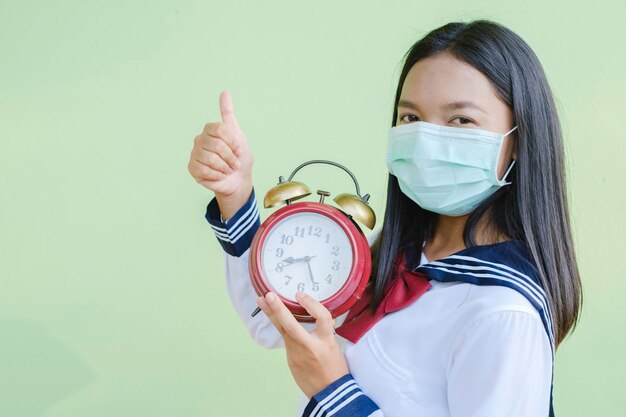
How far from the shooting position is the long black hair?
1.31 meters

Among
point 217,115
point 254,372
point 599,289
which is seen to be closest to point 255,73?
point 217,115

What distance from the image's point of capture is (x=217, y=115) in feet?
7.18

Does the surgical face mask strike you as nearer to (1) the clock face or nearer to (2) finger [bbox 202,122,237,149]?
(1) the clock face

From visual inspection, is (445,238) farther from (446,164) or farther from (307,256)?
(307,256)

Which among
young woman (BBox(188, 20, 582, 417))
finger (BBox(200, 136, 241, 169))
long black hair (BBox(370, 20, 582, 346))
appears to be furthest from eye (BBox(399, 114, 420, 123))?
finger (BBox(200, 136, 241, 169))

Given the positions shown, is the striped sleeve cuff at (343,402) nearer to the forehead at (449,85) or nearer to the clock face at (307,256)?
the clock face at (307,256)

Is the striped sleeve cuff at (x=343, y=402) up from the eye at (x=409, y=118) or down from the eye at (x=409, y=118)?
down

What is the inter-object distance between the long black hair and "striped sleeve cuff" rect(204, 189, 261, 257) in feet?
0.91

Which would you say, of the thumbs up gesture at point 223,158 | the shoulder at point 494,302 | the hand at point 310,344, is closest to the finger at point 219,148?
the thumbs up gesture at point 223,158

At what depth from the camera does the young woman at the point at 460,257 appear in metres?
1.20

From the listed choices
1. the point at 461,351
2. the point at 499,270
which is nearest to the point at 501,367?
the point at 461,351

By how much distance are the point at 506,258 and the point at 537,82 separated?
1.04 ft

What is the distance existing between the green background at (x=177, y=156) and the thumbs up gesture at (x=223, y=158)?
0.77m

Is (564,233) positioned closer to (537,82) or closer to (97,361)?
(537,82)
